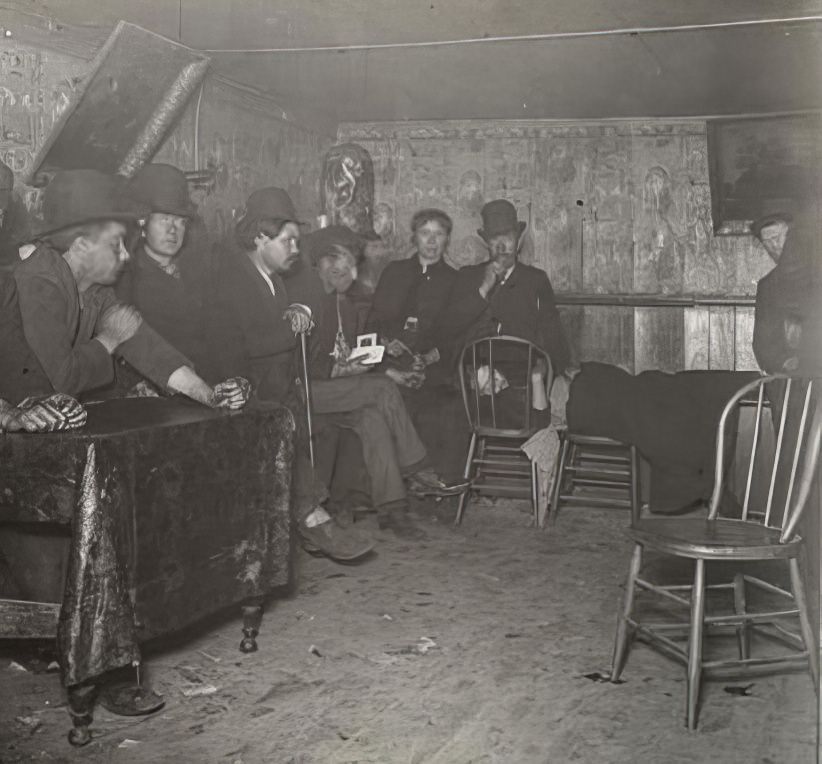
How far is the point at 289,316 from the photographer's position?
13.4ft

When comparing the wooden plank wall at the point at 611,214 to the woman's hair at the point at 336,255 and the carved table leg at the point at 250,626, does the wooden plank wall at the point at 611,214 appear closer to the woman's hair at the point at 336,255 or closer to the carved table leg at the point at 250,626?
the woman's hair at the point at 336,255

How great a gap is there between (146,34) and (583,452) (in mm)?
3056

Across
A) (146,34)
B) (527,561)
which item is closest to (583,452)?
(527,561)

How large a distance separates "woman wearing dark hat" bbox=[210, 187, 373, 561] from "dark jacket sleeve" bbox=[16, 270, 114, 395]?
3.91ft

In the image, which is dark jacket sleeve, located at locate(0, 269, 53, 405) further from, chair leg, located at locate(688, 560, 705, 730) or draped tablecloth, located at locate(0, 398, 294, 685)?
chair leg, located at locate(688, 560, 705, 730)

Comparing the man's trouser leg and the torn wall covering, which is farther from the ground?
the torn wall covering

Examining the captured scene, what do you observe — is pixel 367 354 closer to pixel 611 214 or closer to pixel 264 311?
pixel 264 311

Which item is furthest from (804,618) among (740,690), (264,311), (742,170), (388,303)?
(742,170)

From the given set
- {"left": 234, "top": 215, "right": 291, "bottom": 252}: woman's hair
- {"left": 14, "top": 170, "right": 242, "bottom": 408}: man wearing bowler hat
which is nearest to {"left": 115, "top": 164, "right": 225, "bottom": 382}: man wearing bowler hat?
{"left": 234, "top": 215, "right": 291, "bottom": 252}: woman's hair

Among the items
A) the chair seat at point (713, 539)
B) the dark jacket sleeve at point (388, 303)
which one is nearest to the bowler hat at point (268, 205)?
the dark jacket sleeve at point (388, 303)

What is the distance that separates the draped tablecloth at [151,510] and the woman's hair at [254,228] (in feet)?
4.35

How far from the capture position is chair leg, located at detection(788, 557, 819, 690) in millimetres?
2443

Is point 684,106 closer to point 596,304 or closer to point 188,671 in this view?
point 596,304

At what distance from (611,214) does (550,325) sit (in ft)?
3.11
